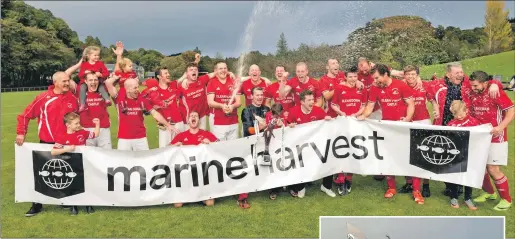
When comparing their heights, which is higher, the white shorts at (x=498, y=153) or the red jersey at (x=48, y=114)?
the red jersey at (x=48, y=114)

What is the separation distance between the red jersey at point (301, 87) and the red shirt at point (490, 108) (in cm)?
230

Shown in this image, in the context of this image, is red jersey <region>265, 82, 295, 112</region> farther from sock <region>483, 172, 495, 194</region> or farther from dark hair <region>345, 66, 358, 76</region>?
sock <region>483, 172, 495, 194</region>

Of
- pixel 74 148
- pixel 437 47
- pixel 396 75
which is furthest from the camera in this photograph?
pixel 437 47

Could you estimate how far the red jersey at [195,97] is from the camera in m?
7.66

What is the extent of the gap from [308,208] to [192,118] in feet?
6.98

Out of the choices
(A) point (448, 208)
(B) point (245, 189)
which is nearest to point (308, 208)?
(B) point (245, 189)

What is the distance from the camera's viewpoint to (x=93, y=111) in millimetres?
6844

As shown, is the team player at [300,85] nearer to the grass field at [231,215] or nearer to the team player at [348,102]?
the team player at [348,102]

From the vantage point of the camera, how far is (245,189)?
21.1 ft

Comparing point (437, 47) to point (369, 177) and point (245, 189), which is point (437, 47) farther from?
point (245, 189)

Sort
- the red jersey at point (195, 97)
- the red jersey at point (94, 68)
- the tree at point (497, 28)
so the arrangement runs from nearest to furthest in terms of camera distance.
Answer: the red jersey at point (94, 68) < the red jersey at point (195, 97) < the tree at point (497, 28)

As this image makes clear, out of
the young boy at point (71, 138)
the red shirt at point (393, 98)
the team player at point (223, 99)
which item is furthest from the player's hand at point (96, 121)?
the red shirt at point (393, 98)

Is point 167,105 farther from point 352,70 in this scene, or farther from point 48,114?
point 352,70

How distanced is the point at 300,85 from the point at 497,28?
54.0m
